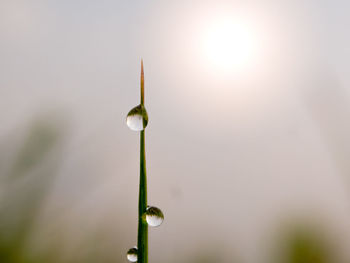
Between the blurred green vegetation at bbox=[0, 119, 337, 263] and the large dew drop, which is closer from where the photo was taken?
the large dew drop

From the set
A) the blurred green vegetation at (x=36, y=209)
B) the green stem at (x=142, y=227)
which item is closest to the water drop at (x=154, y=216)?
the green stem at (x=142, y=227)

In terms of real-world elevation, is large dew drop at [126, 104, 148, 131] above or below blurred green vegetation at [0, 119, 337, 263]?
above

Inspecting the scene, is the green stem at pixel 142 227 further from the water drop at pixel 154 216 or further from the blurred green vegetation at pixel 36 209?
the blurred green vegetation at pixel 36 209

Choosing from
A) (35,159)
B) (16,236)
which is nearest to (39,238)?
(16,236)

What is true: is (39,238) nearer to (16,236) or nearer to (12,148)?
(16,236)

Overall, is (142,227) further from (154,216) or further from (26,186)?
(26,186)

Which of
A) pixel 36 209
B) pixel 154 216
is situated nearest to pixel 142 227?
pixel 154 216

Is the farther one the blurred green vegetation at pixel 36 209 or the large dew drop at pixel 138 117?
the blurred green vegetation at pixel 36 209

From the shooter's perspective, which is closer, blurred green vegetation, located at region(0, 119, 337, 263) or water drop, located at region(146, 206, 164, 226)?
water drop, located at region(146, 206, 164, 226)

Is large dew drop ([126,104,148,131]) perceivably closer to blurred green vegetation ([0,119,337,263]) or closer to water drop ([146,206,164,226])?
water drop ([146,206,164,226])

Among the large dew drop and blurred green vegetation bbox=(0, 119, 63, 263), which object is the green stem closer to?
the large dew drop

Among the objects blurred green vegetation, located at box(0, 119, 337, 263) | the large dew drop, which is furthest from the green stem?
blurred green vegetation, located at box(0, 119, 337, 263)
